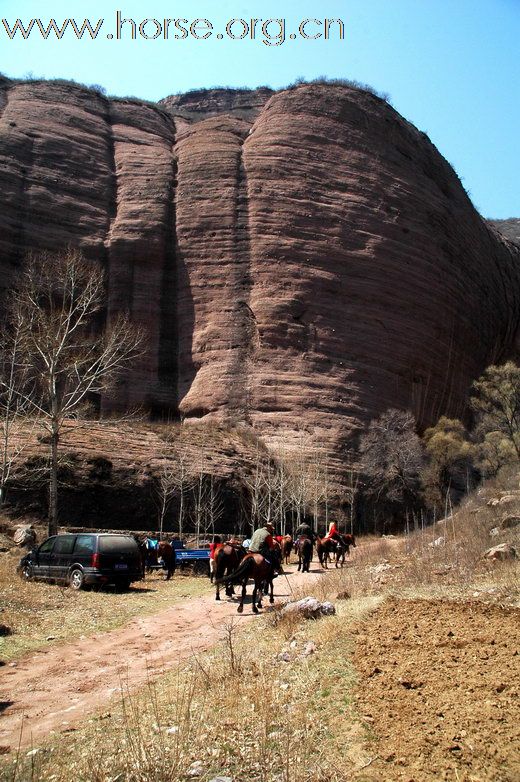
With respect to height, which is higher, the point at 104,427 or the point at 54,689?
the point at 104,427

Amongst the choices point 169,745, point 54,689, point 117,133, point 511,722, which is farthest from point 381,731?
point 117,133

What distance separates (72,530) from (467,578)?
2137 centimetres

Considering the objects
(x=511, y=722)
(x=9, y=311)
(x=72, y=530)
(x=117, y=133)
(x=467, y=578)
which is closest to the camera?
(x=511, y=722)

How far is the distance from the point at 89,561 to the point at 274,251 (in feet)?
121

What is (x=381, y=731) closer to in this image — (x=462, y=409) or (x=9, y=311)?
(x=9, y=311)

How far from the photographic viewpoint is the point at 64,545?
55.0 feet

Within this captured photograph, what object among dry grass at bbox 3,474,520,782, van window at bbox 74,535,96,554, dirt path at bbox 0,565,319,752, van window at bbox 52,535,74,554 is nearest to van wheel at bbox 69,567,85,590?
van window at bbox 74,535,96,554

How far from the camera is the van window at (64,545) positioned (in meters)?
16.6

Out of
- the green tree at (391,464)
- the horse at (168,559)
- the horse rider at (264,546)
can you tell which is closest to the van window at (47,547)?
the horse at (168,559)

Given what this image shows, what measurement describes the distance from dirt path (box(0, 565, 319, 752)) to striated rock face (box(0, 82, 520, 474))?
31.2 meters

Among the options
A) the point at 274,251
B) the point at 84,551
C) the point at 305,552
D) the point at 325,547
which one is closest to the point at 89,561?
the point at 84,551

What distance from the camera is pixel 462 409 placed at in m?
55.0

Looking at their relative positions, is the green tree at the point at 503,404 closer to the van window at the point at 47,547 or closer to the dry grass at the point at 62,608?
the dry grass at the point at 62,608

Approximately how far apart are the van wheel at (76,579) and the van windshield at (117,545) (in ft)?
2.49
